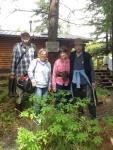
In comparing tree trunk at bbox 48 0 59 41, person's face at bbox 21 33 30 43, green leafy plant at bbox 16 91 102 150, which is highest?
tree trunk at bbox 48 0 59 41

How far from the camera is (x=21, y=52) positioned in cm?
526

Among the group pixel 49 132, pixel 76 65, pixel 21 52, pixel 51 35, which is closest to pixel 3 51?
pixel 51 35

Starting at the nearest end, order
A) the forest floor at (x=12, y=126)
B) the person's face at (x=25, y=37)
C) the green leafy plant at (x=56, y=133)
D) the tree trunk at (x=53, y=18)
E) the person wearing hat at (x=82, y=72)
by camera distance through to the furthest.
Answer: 1. the green leafy plant at (x=56, y=133)
2. the forest floor at (x=12, y=126)
3. the person wearing hat at (x=82, y=72)
4. the person's face at (x=25, y=37)
5. the tree trunk at (x=53, y=18)

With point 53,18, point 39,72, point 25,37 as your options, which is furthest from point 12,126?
point 53,18

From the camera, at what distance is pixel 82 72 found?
464 centimetres

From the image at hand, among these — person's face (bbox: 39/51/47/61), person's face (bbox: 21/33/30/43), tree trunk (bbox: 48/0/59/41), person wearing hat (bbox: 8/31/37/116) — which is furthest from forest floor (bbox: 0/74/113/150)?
tree trunk (bbox: 48/0/59/41)

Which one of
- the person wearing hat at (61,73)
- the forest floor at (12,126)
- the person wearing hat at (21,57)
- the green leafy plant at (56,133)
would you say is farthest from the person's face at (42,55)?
the forest floor at (12,126)

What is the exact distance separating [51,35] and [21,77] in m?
2.08

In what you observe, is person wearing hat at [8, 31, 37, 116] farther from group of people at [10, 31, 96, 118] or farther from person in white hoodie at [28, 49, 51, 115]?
person in white hoodie at [28, 49, 51, 115]

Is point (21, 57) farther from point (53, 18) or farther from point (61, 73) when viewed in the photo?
point (53, 18)

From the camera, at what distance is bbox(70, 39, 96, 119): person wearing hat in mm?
4633

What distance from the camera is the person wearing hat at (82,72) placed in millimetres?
4633

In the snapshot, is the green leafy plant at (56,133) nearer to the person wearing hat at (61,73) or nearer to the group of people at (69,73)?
the group of people at (69,73)

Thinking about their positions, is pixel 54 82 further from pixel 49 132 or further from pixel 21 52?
pixel 49 132
